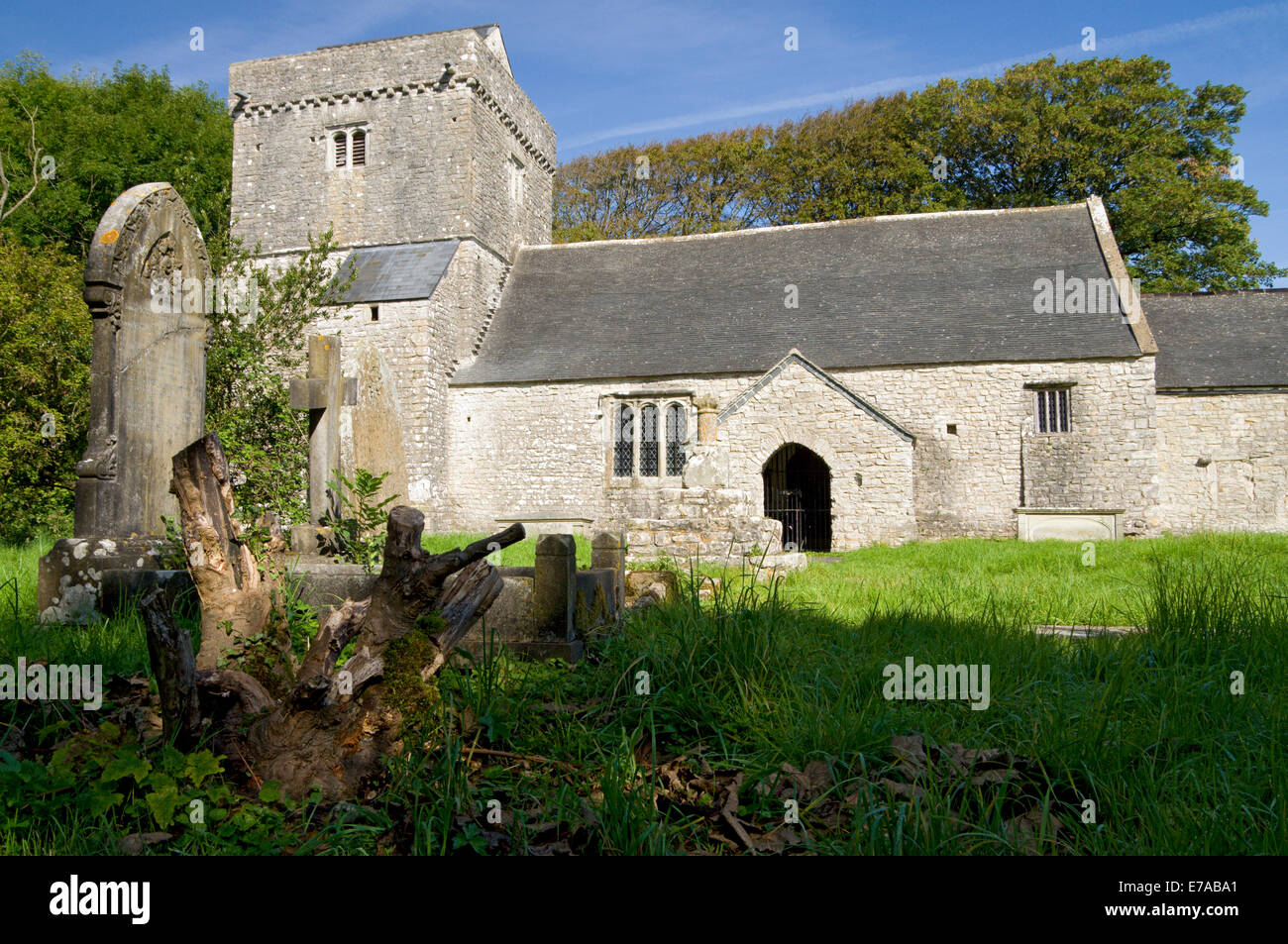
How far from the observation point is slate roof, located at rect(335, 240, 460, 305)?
791 inches

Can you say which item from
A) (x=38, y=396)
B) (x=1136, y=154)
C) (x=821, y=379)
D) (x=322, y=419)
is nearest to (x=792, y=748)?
(x=322, y=419)

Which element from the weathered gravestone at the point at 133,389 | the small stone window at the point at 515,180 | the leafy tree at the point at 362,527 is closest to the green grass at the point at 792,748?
the weathered gravestone at the point at 133,389

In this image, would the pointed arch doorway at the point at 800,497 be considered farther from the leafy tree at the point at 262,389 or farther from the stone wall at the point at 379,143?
the leafy tree at the point at 262,389

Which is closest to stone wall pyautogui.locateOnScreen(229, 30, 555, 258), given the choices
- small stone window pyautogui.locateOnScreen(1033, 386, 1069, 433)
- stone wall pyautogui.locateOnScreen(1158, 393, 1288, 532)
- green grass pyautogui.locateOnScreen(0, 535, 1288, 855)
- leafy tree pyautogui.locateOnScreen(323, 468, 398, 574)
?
small stone window pyautogui.locateOnScreen(1033, 386, 1069, 433)

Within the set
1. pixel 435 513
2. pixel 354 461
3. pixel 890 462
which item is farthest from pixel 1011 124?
pixel 354 461

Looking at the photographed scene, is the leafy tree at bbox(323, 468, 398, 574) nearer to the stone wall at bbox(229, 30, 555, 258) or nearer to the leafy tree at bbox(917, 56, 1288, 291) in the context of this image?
the stone wall at bbox(229, 30, 555, 258)

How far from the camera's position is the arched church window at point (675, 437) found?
19.2 m

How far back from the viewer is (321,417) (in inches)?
265

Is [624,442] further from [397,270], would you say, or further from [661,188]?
[661,188]

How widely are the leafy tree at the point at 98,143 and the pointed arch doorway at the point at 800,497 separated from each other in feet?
51.6

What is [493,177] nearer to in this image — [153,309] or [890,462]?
[890,462]

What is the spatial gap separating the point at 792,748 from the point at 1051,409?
1708cm

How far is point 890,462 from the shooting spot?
1677 cm
